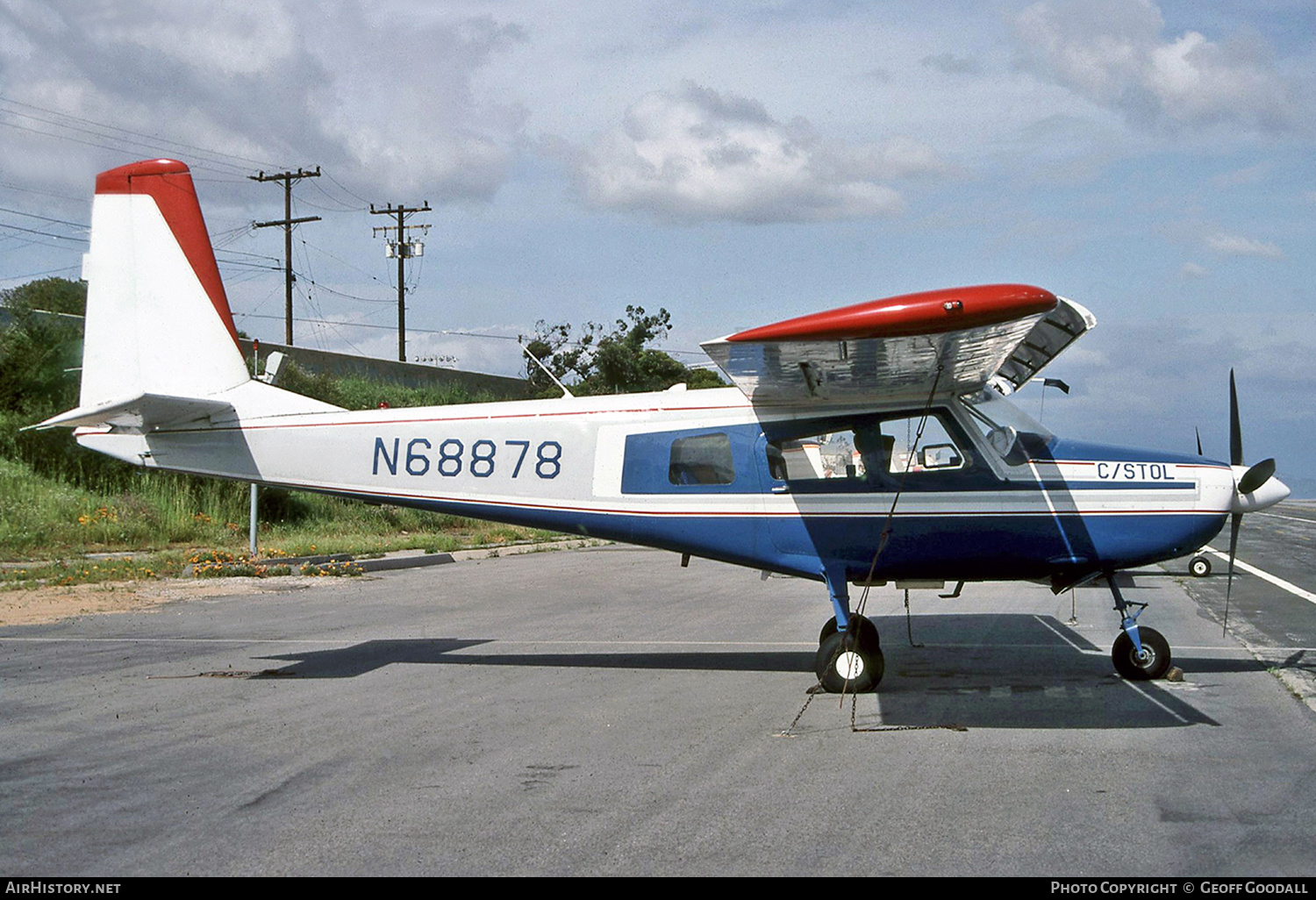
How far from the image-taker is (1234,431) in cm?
932

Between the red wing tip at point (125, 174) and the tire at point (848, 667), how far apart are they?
6.81m

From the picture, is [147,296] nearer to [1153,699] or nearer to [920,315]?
[920,315]

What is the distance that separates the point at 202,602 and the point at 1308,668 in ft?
39.1

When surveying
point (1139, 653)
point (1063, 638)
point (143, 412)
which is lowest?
point (1063, 638)

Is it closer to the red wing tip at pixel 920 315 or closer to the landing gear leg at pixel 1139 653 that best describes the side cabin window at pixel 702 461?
the red wing tip at pixel 920 315

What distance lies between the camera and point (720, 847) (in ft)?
15.3

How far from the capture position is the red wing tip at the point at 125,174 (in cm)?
965

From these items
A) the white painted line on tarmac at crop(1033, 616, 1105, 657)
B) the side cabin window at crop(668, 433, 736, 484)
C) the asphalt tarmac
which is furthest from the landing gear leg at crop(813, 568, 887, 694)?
the white painted line on tarmac at crop(1033, 616, 1105, 657)

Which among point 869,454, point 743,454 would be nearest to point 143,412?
point 743,454

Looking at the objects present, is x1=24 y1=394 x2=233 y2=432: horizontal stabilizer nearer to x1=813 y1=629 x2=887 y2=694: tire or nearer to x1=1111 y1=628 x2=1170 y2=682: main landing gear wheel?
x1=813 y1=629 x2=887 y2=694: tire

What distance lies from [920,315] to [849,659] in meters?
2.91

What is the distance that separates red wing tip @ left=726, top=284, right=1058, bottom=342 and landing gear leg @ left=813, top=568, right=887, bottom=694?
8.31 feet

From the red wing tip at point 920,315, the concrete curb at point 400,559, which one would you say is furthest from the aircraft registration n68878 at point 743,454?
the concrete curb at point 400,559

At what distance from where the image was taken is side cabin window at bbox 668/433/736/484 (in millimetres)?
9109
